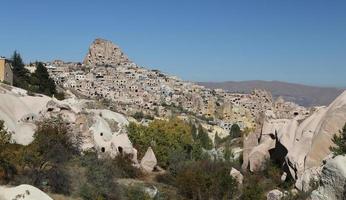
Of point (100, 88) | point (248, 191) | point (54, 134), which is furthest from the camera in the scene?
point (100, 88)


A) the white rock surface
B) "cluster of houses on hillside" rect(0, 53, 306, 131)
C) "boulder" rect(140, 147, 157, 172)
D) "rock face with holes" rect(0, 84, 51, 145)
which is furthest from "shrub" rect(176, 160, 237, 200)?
"cluster of houses on hillside" rect(0, 53, 306, 131)

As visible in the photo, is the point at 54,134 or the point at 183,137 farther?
the point at 183,137

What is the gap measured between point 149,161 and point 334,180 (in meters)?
31.0

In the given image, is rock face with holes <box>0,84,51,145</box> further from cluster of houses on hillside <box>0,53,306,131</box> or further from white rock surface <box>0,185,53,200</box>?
cluster of houses on hillside <box>0,53,306,131</box>

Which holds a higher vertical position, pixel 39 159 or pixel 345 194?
pixel 345 194

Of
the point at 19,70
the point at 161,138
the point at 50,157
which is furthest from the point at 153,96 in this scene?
the point at 50,157

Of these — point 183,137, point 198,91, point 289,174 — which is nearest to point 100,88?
point 198,91

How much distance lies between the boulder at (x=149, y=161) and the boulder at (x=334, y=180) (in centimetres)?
3009

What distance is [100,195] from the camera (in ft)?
82.4

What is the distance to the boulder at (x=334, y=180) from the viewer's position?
12.5 metres

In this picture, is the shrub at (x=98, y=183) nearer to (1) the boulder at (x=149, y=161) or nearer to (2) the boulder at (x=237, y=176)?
(2) the boulder at (x=237, y=176)

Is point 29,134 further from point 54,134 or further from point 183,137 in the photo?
point 183,137

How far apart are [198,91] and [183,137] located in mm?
135013

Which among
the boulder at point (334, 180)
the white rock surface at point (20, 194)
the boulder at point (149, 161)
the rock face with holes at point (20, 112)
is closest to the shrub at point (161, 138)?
the boulder at point (149, 161)
